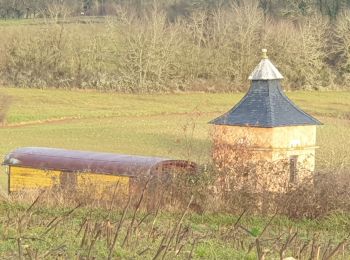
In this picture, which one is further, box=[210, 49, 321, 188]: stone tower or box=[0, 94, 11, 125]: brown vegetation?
box=[0, 94, 11, 125]: brown vegetation

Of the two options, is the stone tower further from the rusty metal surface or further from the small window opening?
the rusty metal surface

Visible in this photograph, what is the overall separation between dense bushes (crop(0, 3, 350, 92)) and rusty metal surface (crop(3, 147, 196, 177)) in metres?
38.8

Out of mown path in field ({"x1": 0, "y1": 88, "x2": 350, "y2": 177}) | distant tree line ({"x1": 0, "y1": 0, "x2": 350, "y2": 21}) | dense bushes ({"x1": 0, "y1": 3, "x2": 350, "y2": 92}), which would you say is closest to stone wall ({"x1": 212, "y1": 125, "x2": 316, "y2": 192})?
mown path in field ({"x1": 0, "y1": 88, "x2": 350, "y2": 177})

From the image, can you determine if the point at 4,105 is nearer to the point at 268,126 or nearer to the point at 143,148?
the point at 143,148

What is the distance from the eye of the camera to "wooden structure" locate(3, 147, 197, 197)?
15.7m

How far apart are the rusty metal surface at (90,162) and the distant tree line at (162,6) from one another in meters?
46.6

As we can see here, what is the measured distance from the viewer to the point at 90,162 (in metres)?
18.4

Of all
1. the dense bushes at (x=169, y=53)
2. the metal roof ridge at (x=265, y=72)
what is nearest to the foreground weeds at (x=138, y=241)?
the metal roof ridge at (x=265, y=72)

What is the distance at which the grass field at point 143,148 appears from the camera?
7.93m

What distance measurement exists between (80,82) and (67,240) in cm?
5136

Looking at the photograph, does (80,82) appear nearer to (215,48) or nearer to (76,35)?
(76,35)

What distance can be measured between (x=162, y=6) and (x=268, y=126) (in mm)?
65233

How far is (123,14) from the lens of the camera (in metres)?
64.2

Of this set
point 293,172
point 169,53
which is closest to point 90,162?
point 293,172
